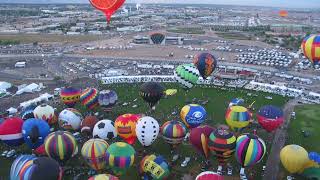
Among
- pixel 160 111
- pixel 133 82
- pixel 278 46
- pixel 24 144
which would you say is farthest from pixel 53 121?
pixel 278 46

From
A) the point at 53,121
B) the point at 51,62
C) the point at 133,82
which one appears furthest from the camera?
the point at 51,62

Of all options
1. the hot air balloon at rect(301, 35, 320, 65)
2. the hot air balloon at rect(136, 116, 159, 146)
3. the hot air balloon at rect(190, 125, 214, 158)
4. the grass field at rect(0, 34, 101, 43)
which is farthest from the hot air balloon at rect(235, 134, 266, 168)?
the grass field at rect(0, 34, 101, 43)

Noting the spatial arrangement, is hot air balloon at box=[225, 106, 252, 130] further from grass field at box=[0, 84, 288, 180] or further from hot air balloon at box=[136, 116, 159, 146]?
hot air balloon at box=[136, 116, 159, 146]

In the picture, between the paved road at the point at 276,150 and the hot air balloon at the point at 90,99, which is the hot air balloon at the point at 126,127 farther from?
the paved road at the point at 276,150

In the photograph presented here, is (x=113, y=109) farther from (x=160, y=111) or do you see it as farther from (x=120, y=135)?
(x=120, y=135)

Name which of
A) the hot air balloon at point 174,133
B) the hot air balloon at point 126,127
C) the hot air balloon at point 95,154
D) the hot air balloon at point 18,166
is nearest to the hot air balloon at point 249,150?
the hot air balloon at point 174,133

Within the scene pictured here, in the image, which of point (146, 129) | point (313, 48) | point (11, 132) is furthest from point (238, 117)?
point (11, 132)
